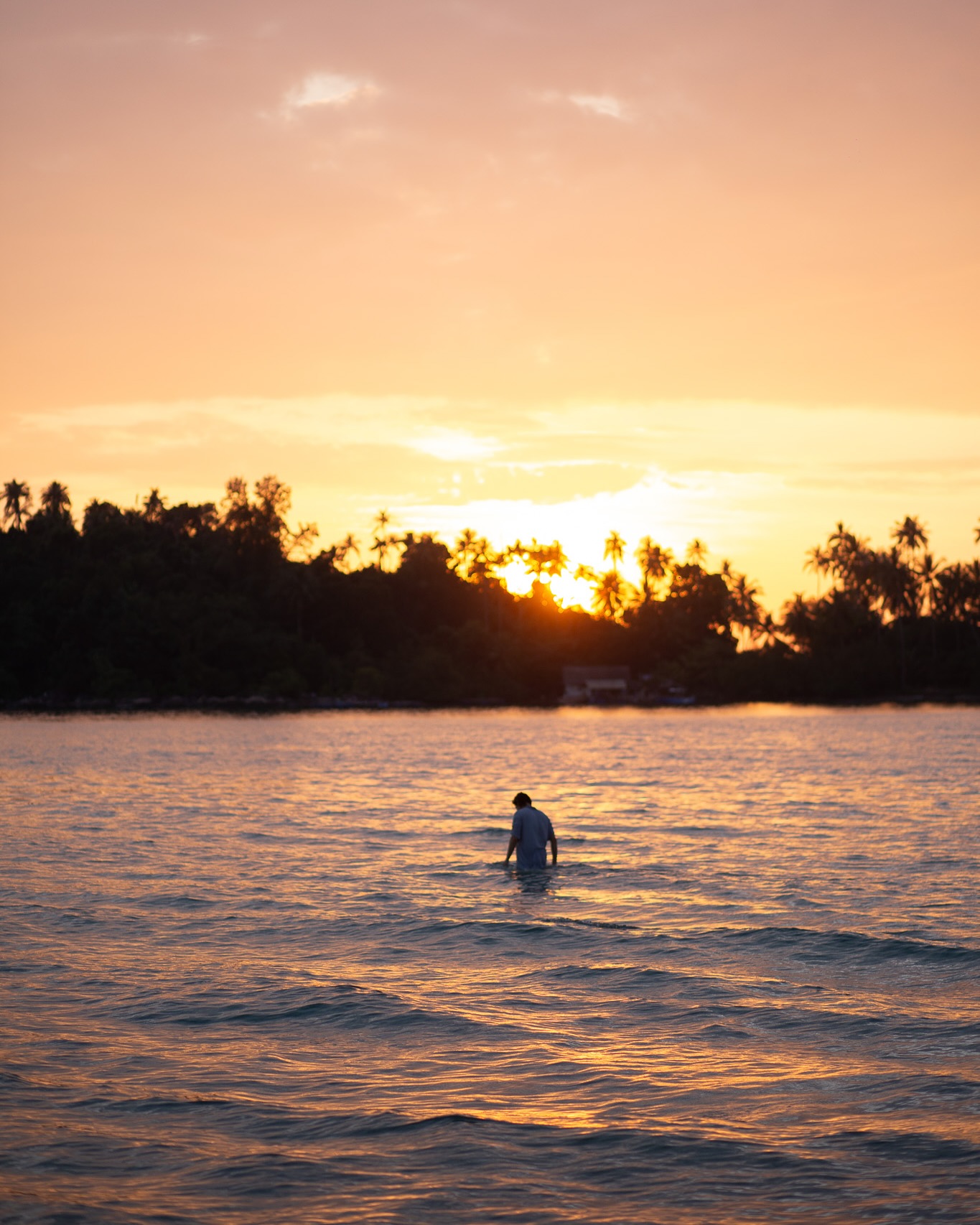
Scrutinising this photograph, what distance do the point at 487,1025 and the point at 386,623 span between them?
141 meters

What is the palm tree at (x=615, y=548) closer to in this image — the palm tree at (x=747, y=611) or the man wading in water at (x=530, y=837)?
the palm tree at (x=747, y=611)

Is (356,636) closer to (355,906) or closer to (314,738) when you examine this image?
(314,738)

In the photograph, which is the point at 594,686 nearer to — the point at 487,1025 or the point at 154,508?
the point at 154,508

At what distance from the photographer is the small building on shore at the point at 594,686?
15638 cm

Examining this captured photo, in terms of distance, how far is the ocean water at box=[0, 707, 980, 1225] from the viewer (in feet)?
26.2

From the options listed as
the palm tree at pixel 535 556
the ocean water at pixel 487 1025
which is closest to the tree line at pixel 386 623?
the palm tree at pixel 535 556

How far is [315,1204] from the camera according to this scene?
7.66 metres

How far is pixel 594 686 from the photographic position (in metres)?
156

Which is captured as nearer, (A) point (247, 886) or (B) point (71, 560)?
(A) point (247, 886)

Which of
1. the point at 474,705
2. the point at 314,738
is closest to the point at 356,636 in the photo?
the point at 474,705

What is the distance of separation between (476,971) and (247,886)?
24.4 feet

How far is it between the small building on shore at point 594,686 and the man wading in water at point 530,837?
134965 millimetres

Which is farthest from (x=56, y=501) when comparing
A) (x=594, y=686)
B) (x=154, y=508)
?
(x=594, y=686)

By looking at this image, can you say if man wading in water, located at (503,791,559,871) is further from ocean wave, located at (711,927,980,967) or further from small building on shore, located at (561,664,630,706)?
small building on shore, located at (561,664,630,706)
